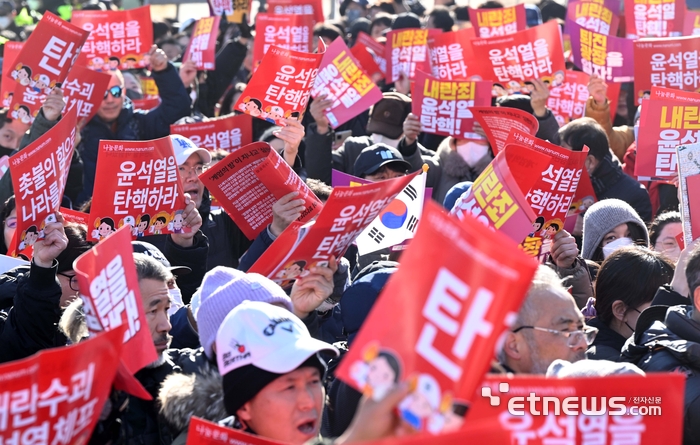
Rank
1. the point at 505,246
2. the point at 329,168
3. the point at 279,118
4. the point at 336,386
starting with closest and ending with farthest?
the point at 505,246, the point at 336,386, the point at 279,118, the point at 329,168

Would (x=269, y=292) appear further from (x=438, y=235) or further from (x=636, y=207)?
(x=636, y=207)

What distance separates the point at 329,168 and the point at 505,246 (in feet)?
17.8

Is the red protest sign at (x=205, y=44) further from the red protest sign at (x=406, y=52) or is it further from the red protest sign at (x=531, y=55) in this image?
the red protest sign at (x=531, y=55)

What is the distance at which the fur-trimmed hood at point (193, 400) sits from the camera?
312 cm

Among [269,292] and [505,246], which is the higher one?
[505,246]

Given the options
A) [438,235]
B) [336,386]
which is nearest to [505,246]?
[438,235]

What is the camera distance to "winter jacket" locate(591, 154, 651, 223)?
6.76m

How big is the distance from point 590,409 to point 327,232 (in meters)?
1.38

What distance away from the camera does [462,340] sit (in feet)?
6.44

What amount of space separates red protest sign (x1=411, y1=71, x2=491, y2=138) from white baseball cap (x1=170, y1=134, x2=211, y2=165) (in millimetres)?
2130

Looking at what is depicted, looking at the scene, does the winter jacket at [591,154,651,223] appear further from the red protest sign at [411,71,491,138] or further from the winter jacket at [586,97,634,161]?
the winter jacket at [586,97,634,161]

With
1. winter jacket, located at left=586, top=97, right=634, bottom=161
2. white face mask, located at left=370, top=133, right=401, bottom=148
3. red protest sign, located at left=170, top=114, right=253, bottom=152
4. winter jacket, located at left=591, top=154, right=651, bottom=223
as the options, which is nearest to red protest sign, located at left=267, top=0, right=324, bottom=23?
red protest sign, located at left=170, top=114, right=253, bottom=152

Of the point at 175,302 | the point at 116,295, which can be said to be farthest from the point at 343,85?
the point at 116,295

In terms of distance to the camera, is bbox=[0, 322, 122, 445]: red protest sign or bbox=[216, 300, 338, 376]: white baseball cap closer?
bbox=[0, 322, 122, 445]: red protest sign
